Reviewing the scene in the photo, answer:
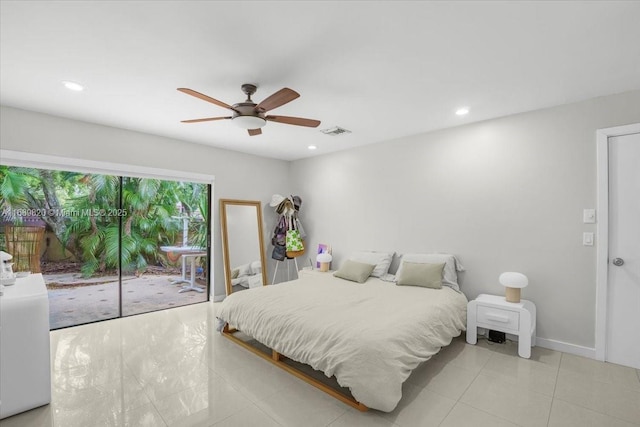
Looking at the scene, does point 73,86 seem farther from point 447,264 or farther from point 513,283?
point 513,283

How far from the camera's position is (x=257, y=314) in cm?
271

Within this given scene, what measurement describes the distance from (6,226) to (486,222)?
17.8 feet

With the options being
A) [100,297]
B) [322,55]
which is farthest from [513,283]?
[100,297]

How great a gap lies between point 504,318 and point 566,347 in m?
0.70

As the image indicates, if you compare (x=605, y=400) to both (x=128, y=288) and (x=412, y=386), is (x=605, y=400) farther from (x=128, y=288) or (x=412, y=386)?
Answer: (x=128, y=288)

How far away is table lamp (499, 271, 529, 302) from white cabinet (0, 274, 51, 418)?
3909 millimetres

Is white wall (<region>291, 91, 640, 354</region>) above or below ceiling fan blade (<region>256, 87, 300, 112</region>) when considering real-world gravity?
below

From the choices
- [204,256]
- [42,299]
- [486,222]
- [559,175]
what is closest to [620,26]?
[559,175]

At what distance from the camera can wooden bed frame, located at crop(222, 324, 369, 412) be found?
205 cm

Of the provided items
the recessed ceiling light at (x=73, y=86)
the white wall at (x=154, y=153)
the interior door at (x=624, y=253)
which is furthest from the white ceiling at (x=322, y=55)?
the interior door at (x=624, y=253)

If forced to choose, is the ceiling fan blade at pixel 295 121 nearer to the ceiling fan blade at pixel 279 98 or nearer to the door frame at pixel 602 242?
the ceiling fan blade at pixel 279 98

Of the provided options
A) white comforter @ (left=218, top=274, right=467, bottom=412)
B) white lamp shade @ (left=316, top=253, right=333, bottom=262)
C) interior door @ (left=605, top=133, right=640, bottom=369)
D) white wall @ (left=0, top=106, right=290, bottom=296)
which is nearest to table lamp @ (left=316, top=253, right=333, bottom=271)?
white lamp shade @ (left=316, top=253, right=333, bottom=262)

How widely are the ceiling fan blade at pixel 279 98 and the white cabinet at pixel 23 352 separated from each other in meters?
2.18

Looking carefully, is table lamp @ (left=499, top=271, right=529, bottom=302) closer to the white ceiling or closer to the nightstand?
the nightstand
